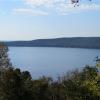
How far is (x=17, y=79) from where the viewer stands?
23.5 m

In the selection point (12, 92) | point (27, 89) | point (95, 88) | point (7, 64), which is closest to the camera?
point (95, 88)

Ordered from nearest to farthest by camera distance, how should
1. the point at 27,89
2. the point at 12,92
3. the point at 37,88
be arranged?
the point at 12,92 < the point at 27,89 < the point at 37,88

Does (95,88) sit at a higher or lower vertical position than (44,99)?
higher

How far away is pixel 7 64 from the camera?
41500 millimetres

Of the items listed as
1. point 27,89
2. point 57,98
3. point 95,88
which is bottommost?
point 57,98

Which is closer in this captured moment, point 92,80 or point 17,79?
point 92,80

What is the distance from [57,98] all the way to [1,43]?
11279mm

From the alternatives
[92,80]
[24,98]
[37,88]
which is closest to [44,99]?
[37,88]

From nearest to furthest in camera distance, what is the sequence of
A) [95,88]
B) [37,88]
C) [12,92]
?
[95,88] < [12,92] < [37,88]

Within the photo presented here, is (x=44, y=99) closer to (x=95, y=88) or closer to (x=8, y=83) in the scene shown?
(x=8, y=83)

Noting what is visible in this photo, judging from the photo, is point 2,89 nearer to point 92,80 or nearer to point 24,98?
point 24,98

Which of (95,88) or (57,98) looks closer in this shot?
(95,88)

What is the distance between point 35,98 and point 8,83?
2.99m

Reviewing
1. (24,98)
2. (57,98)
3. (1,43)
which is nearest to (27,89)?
(24,98)
